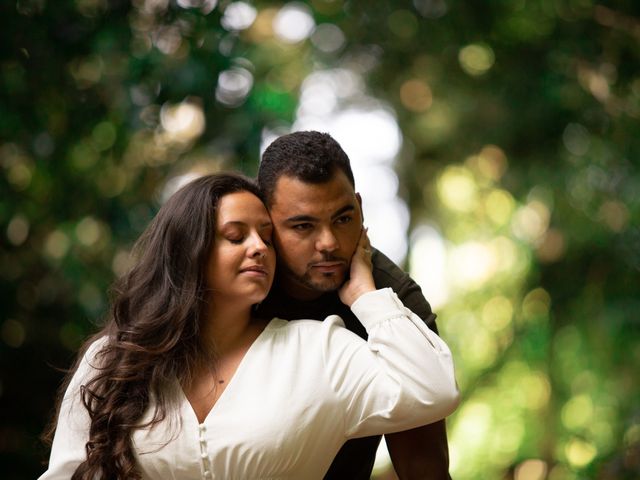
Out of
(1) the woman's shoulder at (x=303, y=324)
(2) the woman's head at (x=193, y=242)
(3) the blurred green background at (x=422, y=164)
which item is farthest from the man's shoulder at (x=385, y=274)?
(3) the blurred green background at (x=422, y=164)

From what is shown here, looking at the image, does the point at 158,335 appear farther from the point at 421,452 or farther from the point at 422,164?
the point at 422,164

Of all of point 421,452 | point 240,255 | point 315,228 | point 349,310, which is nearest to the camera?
point 240,255

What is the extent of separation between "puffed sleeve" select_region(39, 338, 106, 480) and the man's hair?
0.64m

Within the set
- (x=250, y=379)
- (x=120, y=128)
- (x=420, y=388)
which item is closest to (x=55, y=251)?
(x=120, y=128)

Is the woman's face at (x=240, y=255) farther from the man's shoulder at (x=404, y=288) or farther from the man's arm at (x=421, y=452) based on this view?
the man's arm at (x=421, y=452)

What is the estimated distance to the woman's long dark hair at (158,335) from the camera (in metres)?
2.15

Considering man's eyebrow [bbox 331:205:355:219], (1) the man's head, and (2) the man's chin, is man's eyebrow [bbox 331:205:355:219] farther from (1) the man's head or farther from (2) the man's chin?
(2) the man's chin

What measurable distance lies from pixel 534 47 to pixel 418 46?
1062 millimetres

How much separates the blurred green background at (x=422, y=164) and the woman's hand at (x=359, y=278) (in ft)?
6.20

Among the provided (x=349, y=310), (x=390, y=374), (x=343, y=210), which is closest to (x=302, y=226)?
(x=343, y=210)

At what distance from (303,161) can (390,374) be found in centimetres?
61

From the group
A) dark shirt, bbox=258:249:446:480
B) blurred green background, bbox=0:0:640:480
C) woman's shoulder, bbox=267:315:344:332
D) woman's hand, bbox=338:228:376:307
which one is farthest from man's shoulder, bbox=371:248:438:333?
blurred green background, bbox=0:0:640:480

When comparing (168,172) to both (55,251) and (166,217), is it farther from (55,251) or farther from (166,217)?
(166,217)

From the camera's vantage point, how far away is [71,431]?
224 centimetres
